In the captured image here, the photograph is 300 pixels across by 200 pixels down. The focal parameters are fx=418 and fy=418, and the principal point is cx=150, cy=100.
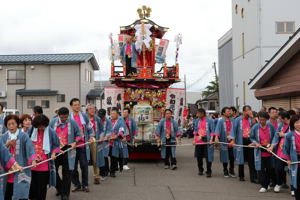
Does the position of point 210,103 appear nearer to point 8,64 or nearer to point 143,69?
point 8,64

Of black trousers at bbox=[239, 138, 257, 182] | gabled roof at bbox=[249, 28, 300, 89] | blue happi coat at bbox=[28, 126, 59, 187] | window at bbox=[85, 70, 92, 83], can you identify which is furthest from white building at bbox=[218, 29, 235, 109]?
blue happi coat at bbox=[28, 126, 59, 187]

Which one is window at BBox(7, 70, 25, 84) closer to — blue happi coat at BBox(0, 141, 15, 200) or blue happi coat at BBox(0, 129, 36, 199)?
blue happi coat at BBox(0, 129, 36, 199)

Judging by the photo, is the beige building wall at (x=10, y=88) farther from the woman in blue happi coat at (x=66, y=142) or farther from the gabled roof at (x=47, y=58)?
the woman in blue happi coat at (x=66, y=142)

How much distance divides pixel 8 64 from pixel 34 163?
3055 cm

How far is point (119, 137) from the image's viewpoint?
11.7m

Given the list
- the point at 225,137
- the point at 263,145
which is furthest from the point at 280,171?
the point at 225,137

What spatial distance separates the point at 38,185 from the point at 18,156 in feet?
2.43

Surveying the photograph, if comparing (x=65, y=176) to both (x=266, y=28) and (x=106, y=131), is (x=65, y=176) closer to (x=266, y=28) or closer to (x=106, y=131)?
(x=106, y=131)

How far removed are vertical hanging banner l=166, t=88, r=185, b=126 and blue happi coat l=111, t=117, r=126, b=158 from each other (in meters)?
4.94

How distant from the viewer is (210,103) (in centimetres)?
4578

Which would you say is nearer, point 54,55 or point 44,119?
point 44,119

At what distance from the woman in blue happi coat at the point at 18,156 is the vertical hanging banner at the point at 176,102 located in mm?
10567

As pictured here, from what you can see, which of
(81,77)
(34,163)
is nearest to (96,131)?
(34,163)

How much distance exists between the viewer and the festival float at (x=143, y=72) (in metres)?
16.5
